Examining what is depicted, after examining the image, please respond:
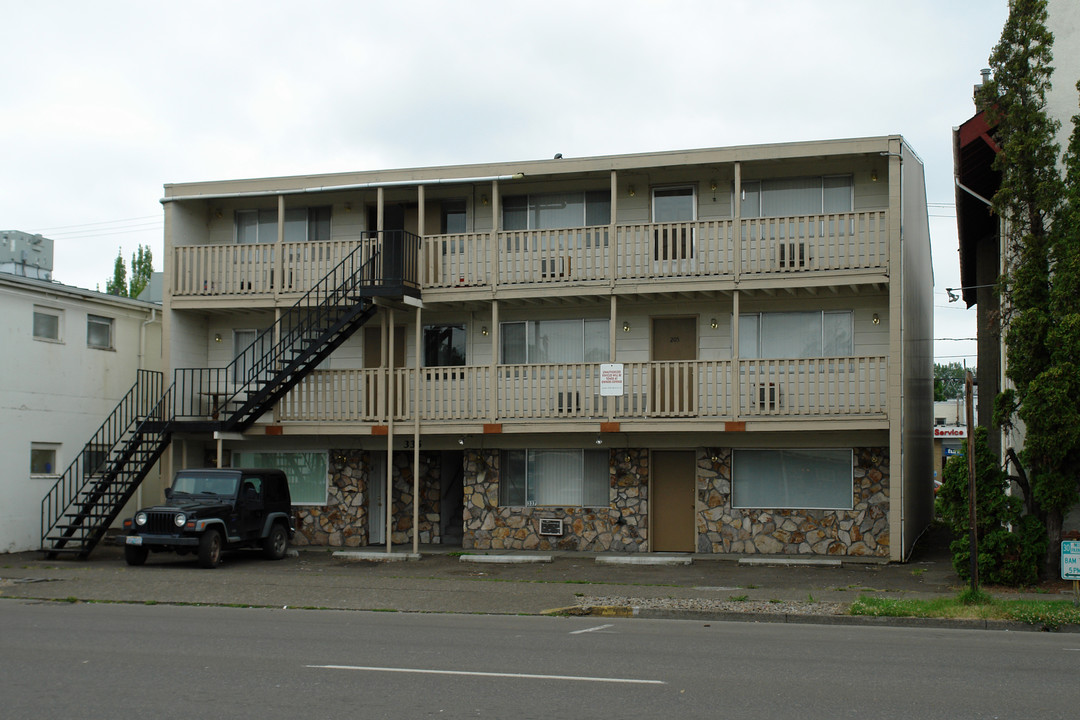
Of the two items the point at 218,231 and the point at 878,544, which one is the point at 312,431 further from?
the point at 878,544

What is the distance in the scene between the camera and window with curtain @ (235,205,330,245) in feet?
83.6

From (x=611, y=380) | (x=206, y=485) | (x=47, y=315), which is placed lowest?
(x=206, y=485)

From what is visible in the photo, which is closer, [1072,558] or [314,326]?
[1072,558]

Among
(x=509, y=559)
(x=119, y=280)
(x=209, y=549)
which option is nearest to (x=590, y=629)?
(x=509, y=559)

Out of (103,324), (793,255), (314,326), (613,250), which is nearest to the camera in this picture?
(793,255)

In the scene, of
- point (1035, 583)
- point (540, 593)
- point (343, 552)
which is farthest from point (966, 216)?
point (343, 552)

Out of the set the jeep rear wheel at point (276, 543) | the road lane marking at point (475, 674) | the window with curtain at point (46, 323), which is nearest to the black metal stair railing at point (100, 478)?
the window with curtain at point (46, 323)

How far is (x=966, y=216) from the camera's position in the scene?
2362 cm

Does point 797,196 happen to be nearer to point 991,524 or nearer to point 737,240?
point 737,240

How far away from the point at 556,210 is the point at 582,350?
3120mm

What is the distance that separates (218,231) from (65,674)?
Answer: 714 inches

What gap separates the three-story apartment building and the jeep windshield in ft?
6.52

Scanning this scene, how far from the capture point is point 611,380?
21.8 metres

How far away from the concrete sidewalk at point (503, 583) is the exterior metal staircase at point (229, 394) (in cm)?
124
